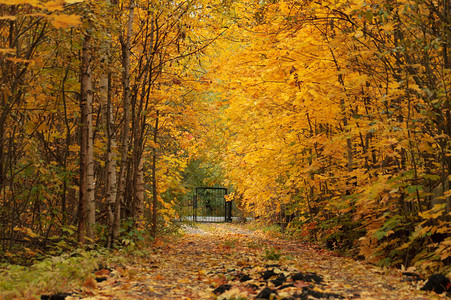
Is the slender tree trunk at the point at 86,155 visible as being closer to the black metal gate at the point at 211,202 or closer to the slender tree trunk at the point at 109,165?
the slender tree trunk at the point at 109,165

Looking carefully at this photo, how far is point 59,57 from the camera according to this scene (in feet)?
19.3

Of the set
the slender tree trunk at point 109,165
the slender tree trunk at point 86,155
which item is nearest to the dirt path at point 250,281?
the slender tree trunk at point 86,155

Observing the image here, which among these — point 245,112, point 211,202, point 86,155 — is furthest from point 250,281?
point 211,202

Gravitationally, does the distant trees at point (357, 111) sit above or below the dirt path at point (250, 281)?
above

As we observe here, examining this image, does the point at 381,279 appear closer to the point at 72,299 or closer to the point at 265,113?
the point at 72,299

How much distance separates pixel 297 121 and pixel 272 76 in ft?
3.56

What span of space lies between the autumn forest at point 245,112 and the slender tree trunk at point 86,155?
0.06ft

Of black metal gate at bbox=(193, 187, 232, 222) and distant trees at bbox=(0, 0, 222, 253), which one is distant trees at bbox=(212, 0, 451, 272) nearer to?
distant trees at bbox=(0, 0, 222, 253)

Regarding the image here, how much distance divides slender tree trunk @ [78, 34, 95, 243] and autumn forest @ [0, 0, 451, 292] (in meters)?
0.02

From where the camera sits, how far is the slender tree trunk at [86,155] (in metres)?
5.86

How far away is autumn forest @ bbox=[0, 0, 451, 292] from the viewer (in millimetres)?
4895

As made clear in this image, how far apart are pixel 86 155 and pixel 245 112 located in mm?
4811

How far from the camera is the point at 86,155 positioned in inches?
239

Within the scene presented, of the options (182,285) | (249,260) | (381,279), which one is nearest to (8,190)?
(182,285)
